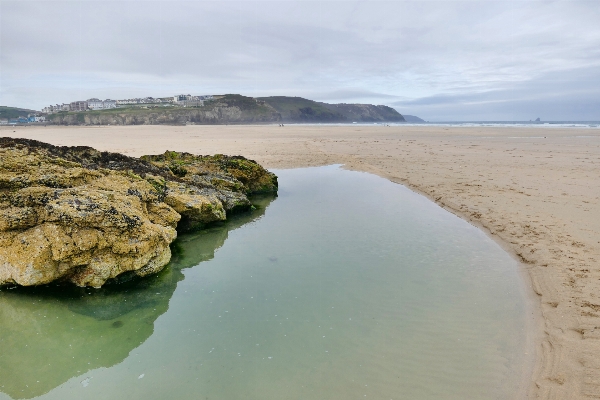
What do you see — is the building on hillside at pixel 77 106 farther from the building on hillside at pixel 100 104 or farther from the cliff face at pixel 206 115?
the cliff face at pixel 206 115

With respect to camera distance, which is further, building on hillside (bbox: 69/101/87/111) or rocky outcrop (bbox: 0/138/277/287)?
building on hillside (bbox: 69/101/87/111)

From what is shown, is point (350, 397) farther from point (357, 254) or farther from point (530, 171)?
point (530, 171)

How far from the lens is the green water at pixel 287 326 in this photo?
4.03 m

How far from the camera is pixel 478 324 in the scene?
5.10 meters

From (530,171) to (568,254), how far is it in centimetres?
1106

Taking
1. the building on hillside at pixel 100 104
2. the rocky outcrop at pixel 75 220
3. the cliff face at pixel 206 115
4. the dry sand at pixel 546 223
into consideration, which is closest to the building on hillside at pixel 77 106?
the building on hillside at pixel 100 104

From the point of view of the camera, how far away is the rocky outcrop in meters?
6.03

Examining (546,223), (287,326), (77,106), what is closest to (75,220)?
(287,326)

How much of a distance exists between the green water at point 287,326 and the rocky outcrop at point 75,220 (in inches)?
16.1

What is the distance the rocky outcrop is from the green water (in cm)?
41

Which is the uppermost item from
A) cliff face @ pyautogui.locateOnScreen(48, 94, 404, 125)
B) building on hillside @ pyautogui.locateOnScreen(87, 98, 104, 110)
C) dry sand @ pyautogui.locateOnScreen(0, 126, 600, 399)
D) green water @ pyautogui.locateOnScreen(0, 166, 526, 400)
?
building on hillside @ pyautogui.locateOnScreen(87, 98, 104, 110)

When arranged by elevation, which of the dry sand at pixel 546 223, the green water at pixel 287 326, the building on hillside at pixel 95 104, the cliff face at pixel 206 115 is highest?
the building on hillside at pixel 95 104

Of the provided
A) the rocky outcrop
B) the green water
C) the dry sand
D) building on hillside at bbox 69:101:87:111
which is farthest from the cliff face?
the green water

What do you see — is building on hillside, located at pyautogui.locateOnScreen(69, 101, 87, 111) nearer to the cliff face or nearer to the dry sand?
the cliff face
